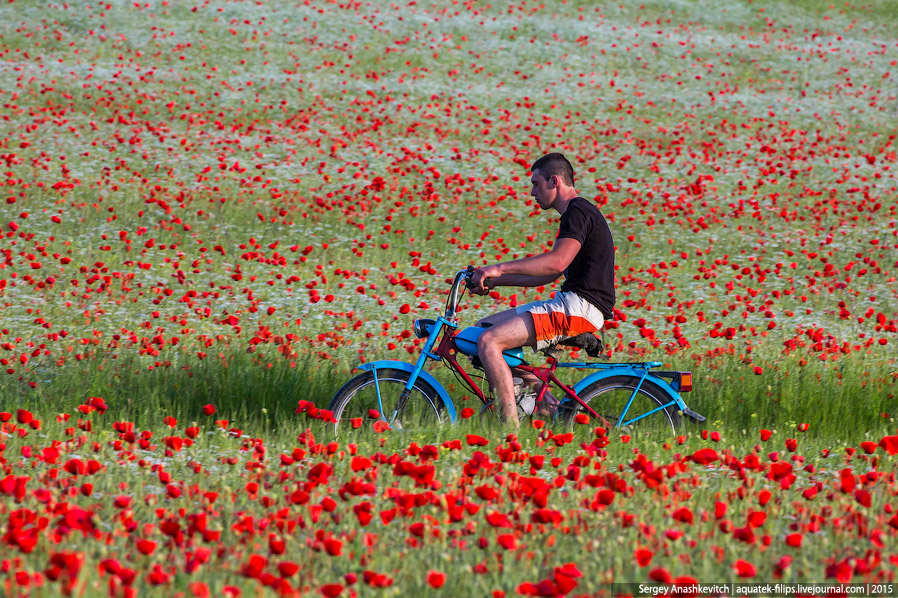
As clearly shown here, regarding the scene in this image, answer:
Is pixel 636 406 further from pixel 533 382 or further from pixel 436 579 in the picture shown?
pixel 436 579

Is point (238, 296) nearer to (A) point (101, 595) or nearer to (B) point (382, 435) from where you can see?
(B) point (382, 435)

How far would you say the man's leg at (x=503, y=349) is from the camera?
5824 mm

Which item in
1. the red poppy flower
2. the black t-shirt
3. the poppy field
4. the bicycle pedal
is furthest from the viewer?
the bicycle pedal

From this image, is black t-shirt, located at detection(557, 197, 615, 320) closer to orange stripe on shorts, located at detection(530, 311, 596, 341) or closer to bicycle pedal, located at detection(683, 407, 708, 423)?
orange stripe on shorts, located at detection(530, 311, 596, 341)

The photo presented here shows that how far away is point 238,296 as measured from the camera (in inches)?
423

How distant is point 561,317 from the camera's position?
594 cm

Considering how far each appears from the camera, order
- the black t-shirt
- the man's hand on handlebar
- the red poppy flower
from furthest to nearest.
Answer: the black t-shirt → the man's hand on handlebar → the red poppy flower

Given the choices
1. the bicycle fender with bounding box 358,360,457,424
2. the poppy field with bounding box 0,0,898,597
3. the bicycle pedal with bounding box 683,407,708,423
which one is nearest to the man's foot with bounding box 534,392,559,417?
the poppy field with bounding box 0,0,898,597

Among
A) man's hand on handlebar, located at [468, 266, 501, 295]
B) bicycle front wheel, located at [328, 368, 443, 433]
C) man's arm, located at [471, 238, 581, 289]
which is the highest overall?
man's arm, located at [471, 238, 581, 289]

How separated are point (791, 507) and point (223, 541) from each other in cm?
294

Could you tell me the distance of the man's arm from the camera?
5.60 metres

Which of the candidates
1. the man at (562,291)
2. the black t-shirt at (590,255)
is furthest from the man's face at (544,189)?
the black t-shirt at (590,255)

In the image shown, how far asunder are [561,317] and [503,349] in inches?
18.6

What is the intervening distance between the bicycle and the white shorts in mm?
→ 118
